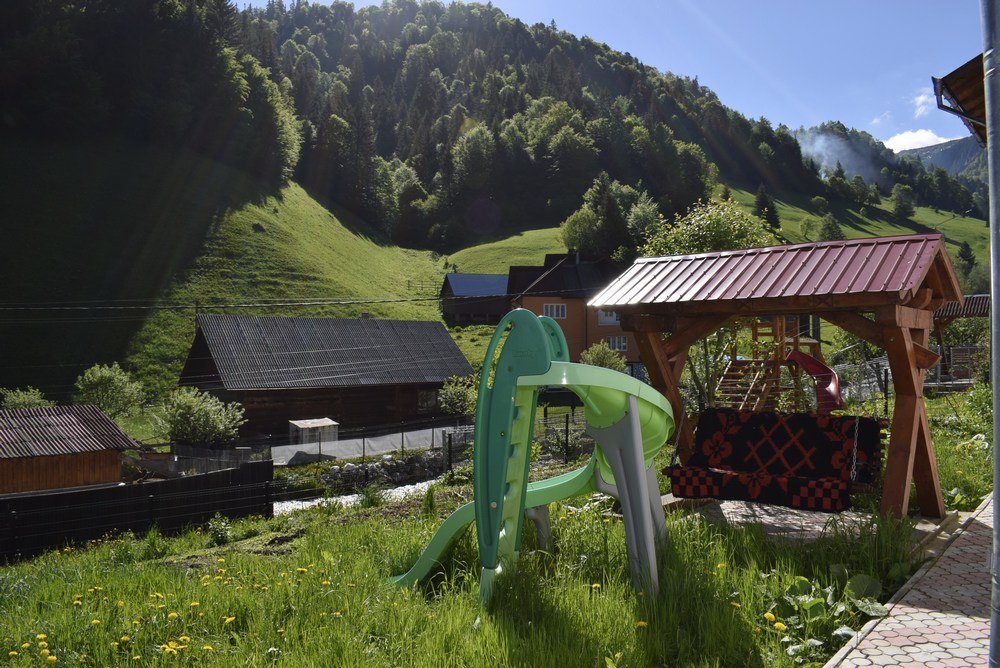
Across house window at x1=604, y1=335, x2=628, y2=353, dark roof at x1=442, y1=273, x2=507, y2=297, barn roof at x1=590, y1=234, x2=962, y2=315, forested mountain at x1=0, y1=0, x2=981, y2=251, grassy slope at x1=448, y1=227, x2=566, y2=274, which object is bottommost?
house window at x1=604, y1=335, x2=628, y2=353

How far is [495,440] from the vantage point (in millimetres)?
4812

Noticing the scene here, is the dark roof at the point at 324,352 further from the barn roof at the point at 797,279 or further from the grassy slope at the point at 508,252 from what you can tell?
the grassy slope at the point at 508,252

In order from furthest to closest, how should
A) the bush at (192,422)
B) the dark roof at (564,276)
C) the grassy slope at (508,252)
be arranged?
the grassy slope at (508,252) < the dark roof at (564,276) < the bush at (192,422)

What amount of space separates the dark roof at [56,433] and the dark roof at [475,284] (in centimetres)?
3848

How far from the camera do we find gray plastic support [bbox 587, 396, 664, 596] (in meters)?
4.89

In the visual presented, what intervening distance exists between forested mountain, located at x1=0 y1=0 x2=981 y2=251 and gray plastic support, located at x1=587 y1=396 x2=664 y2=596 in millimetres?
60246

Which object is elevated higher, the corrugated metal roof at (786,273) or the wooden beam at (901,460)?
the corrugated metal roof at (786,273)

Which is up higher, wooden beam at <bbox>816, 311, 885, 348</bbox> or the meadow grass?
wooden beam at <bbox>816, 311, 885, 348</bbox>

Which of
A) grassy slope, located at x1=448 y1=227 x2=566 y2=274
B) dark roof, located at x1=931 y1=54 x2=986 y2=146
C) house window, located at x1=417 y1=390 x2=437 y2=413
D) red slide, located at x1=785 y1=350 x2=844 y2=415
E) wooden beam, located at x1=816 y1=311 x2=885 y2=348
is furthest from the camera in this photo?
grassy slope, located at x1=448 y1=227 x2=566 y2=274

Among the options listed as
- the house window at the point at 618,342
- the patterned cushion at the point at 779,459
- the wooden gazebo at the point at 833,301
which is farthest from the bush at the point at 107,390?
the house window at the point at 618,342

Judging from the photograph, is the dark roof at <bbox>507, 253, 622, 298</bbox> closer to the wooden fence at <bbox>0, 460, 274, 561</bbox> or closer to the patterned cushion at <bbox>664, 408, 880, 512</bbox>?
the wooden fence at <bbox>0, 460, 274, 561</bbox>

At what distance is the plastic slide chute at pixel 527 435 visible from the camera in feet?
15.3

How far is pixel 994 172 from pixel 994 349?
1.77ft

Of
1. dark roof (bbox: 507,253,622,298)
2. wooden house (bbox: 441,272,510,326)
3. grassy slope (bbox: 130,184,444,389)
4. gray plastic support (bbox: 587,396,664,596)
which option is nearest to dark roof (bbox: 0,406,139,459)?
gray plastic support (bbox: 587,396,664,596)
